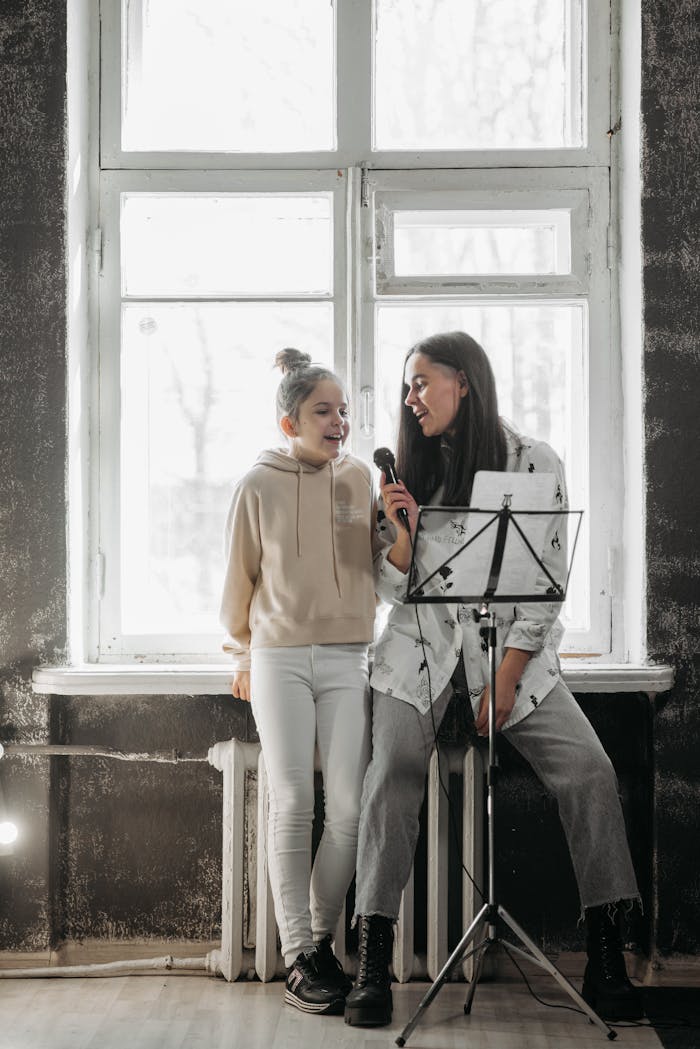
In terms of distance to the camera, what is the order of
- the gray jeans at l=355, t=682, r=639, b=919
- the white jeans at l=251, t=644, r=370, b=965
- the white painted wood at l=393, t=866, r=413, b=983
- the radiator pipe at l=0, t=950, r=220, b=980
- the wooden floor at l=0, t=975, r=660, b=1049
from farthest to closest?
1. the radiator pipe at l=0, t=950, r=220, b=980
2. the white painted wood at l=393, t=866, r=413, b=983
3. the white jeans at l=251, t=644, r=370, b=965
4. the gray jeans at l=355, t=682, r=639, b=919
5. the wooden floor at l=0, t=975, r=660, b=1049

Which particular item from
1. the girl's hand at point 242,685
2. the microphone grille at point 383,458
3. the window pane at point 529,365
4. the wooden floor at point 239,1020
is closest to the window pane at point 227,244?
the window pane at point 529,365

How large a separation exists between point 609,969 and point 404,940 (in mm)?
533

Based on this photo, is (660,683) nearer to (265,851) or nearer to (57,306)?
(265,851)

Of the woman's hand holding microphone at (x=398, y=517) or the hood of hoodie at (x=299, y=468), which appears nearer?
the woman's hand holding microphone at (x=398, y=517)

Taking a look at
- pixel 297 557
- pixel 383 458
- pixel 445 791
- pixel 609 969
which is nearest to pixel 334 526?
pixel 297 557

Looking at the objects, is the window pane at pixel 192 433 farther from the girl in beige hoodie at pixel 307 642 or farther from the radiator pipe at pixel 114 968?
the radiator pipe at pixel 114 968

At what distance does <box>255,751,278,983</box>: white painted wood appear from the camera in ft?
9.25

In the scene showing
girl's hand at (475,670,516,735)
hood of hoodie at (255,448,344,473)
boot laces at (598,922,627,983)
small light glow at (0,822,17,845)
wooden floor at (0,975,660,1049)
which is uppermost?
hood of hoodie at (255,448,344,473)

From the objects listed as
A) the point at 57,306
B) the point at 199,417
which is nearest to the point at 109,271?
Answer: the point at 57,306

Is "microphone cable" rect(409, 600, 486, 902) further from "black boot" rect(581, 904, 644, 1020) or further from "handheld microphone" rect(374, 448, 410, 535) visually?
"black boot" rect(581, 904, 644, 1020)

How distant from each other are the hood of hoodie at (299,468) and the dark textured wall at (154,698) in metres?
0.59

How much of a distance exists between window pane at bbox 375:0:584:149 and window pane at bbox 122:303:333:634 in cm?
65

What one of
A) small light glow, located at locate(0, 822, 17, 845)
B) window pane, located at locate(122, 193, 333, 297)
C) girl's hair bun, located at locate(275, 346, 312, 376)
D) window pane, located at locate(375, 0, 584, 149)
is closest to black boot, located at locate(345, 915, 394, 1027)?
small light glow, located at locate(0, 822, 17, 845)

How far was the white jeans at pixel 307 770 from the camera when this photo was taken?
269 centimetres
